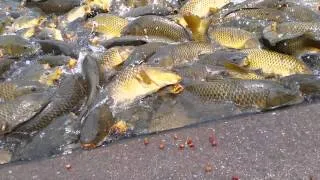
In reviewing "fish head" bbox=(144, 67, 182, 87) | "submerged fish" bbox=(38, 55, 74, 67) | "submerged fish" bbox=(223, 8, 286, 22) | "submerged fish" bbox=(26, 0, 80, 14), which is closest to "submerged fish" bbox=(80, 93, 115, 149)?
"fish head" bbox=(144, 67, 182, 87)

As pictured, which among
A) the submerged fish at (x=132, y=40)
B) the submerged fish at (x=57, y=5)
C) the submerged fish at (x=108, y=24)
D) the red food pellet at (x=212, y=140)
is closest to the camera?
the red food pellet at (x=212, y=140)

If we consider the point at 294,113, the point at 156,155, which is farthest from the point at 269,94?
the point at 156,155

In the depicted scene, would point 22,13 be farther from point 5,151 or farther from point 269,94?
point 269,94

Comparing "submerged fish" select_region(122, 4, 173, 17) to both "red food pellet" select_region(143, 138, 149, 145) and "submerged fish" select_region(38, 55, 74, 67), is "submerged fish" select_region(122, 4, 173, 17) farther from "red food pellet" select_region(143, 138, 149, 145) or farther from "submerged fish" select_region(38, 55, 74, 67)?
"red food pellet" select_region(143, 138, 149, 145)

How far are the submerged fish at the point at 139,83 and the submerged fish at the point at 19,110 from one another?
21.3 inches

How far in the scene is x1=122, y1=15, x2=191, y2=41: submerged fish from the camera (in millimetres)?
4980

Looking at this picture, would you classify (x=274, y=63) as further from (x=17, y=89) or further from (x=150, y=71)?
(x=17, y=89)

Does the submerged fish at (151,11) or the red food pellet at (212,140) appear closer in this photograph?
the red food pellet at (212,140)

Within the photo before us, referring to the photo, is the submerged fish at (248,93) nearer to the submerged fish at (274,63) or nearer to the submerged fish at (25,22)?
the submerged fish at (274,63)

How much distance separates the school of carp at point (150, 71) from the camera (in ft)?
12.3

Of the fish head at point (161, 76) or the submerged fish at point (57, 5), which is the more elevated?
the fish head at point (161, 76)

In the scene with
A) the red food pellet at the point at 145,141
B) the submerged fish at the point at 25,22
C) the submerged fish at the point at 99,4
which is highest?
the red food pellet at the point at 145,141

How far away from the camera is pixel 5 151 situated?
3.68m

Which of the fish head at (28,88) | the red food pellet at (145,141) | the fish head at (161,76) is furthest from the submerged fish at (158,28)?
the red food pellet at (145,141)
